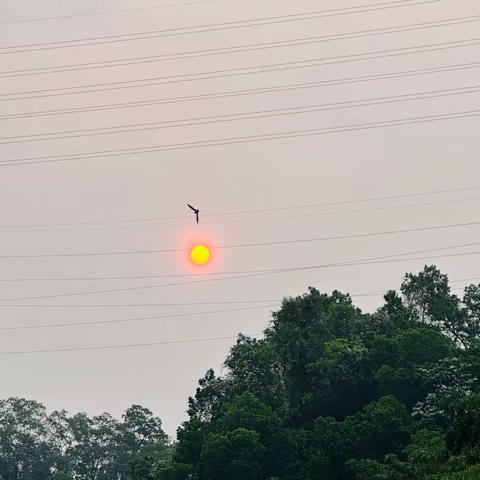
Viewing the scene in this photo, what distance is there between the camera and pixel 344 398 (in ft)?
276

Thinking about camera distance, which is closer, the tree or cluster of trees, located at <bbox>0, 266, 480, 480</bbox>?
cluster of trees, located at <bbox>0, 266, 480, 480</bbox>

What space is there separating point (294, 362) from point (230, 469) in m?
17.1

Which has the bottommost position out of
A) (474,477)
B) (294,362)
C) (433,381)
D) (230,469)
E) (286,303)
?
(474,477)

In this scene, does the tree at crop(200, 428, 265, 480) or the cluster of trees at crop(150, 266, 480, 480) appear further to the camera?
the tree at crop(200, 428, 265, 480)

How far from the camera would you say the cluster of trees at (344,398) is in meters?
66.7

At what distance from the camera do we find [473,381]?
7500 centimetres

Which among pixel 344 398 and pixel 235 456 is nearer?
pixel 235 456

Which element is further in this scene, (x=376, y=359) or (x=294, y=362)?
(x=294, y=362)

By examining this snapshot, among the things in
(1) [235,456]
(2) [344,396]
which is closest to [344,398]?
(2) [344,396]

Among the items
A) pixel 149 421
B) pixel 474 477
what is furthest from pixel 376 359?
pixel 149 421

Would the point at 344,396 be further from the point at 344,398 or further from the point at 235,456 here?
the point at 235,456

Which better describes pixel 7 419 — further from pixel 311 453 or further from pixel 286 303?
pixel 311 453

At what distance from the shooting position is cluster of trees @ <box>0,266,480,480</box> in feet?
219

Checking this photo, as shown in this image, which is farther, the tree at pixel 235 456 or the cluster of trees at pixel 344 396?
the tree at pixel 235 456
